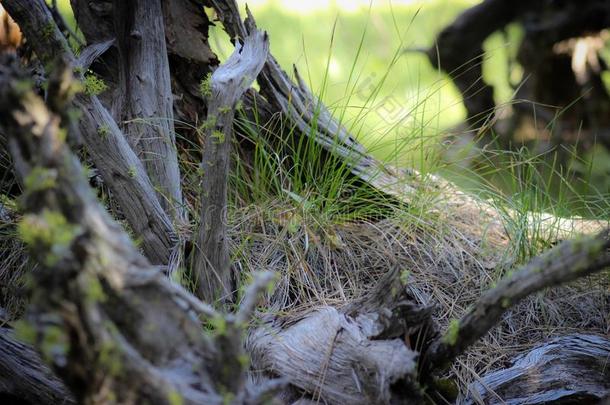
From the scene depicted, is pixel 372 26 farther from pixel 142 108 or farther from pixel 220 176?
pixel 220 176

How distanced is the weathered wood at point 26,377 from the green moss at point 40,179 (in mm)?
957

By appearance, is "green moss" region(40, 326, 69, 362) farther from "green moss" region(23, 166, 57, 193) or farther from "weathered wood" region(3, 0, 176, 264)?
"weathered wood" region(3, 0, 176, 264)

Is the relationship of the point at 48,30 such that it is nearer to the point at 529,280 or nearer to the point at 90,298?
the point at 90,298

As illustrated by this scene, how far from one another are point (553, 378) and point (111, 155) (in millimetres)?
1562

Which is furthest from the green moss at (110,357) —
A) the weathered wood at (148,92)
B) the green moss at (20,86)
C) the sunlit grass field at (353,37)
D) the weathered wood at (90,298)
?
the sunlit grass field at (353,37)

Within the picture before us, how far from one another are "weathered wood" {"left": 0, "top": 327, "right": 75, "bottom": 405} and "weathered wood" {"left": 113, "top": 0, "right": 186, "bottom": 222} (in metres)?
0.70

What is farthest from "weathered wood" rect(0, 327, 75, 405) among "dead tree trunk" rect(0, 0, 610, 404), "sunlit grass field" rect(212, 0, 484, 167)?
"sunlit grass field" rect(212, 0, 484, 167)

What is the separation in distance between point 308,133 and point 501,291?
129 centimetres

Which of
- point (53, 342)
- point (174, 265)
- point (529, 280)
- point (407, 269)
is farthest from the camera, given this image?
point (407, 269)

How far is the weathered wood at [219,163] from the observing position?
1860 mm

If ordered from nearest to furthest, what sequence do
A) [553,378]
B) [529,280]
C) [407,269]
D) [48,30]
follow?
[529,280] < [48,30] < [553,378] < [407,269]

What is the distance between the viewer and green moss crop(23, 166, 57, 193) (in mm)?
1192

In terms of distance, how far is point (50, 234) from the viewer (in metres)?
1.17

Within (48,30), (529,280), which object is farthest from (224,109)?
(529,280)
